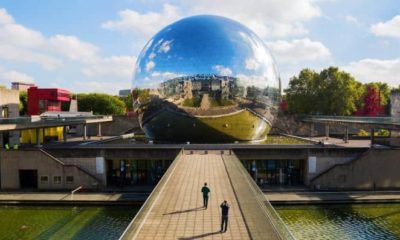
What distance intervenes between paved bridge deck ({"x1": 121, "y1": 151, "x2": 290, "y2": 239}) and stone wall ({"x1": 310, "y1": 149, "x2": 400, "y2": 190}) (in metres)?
12.3

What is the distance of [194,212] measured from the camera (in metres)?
16.3

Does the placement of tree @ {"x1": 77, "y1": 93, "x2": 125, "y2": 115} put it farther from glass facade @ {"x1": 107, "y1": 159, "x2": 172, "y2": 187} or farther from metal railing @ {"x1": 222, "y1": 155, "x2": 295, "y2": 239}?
metal railing @ {"x1": 222, "y1": 155, "x2": 295, "y2": 239}

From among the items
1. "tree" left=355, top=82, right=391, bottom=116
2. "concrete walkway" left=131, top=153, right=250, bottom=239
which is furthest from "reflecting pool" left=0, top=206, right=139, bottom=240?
"tree" left=355, top=82, right=391, bottom=116

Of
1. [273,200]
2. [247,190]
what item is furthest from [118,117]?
[247,190]

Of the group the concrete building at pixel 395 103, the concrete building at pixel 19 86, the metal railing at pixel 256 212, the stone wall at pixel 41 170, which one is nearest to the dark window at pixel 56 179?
the stone wall at pixel 41 170

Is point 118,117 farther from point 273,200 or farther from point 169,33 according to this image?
point 273,200

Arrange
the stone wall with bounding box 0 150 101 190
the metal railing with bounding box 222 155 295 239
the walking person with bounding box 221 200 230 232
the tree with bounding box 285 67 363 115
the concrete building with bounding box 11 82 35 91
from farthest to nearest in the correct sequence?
the concrete building with bounding box 11 82 35 91, the tree with bounding box 285 67 363 115, the stone wall with bounding box 0 150 101 190, the walking person with bounding box 221 200 230 232, the metal railing with bounding box 222 155 295 239

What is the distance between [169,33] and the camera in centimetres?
3781

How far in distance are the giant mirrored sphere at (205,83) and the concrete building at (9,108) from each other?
17.3 m

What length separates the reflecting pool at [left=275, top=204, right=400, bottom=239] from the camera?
21.3 m

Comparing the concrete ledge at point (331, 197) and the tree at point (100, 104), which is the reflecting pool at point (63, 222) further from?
the tree at point (100, 104)

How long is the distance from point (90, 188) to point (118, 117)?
3161 centimetres

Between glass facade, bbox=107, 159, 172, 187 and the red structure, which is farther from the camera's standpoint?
the red structure

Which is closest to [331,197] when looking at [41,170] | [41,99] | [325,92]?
[41,170]
